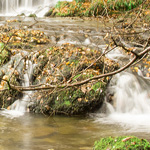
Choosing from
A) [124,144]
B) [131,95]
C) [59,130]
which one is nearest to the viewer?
[124,144]

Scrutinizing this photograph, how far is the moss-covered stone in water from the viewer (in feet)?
10.0

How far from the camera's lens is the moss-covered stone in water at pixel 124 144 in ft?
10.0

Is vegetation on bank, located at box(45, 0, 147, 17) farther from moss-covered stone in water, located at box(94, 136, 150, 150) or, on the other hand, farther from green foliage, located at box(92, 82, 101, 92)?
moss-covered stone in water, located at box(94, 136, 150, 150)

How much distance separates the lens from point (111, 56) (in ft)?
26.7

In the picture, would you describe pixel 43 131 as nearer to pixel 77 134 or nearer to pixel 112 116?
pixel 77 134

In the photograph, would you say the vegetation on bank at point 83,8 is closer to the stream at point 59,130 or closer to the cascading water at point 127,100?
the cascading water at point 127,100

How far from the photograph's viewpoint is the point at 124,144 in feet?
10.2

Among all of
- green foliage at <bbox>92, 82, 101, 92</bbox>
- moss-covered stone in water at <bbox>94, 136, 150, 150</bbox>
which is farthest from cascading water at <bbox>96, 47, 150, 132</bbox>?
moss-covered stone in water at <bbox>94, 136, 150, 150</bbox>

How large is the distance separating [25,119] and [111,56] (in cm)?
394

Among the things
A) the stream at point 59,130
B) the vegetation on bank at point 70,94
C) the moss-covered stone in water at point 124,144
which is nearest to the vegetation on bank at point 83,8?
the vegetation on bank at point 70,94

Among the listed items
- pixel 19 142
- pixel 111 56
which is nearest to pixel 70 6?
pixel 111 56

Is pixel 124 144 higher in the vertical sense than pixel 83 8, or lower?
lower

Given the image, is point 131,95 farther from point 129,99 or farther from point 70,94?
point 70,94

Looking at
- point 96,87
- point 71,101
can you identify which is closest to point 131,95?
point 96,87
